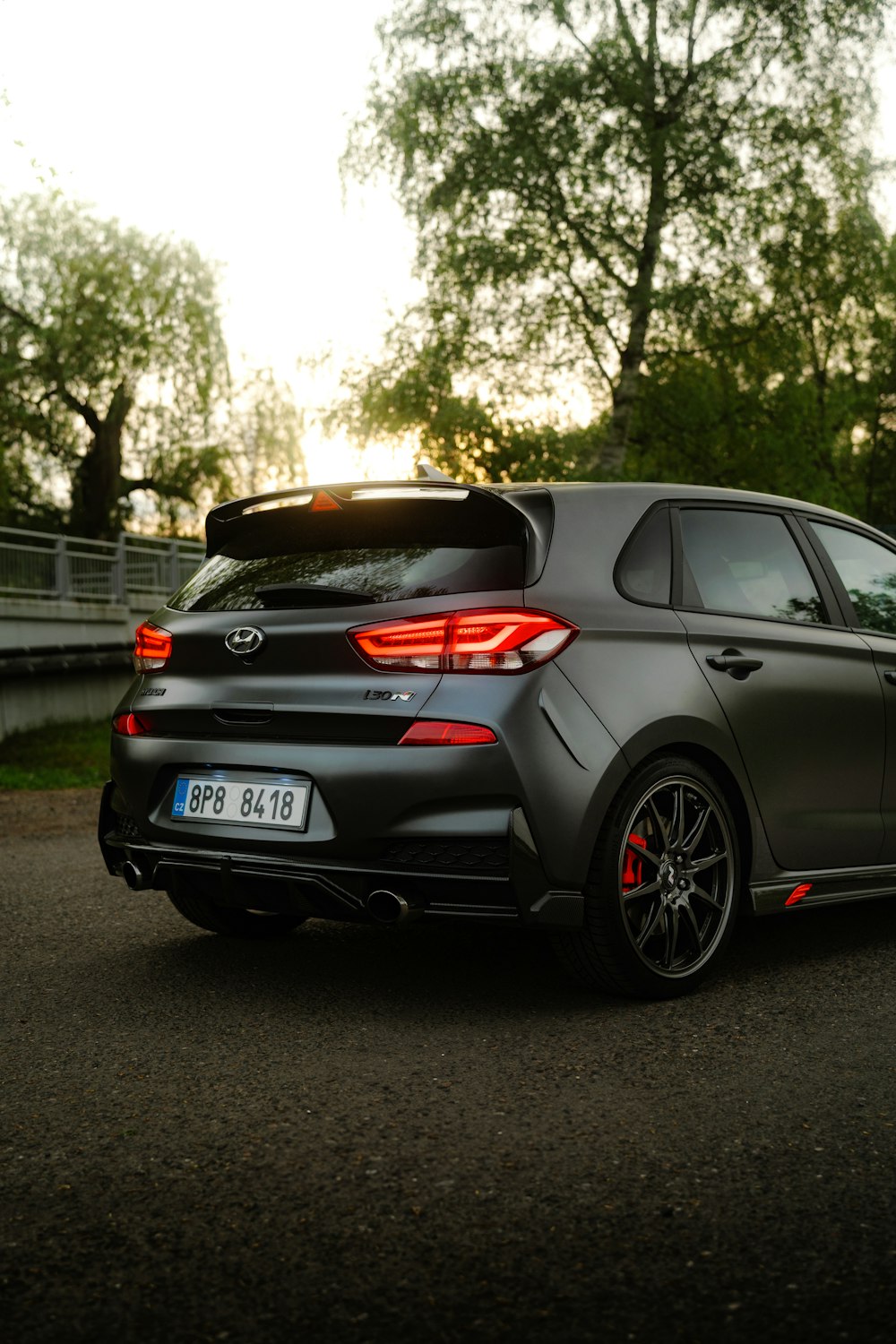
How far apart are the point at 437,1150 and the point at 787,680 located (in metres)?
2.47

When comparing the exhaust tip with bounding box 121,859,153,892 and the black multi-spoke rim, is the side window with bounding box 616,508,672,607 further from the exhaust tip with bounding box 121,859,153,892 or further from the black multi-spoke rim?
the exhaust tip with bounding box 121,859,153,892

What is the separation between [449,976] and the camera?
521 cm

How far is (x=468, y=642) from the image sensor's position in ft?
14.3

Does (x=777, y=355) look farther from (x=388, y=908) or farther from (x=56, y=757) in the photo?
(x=388, y=908)

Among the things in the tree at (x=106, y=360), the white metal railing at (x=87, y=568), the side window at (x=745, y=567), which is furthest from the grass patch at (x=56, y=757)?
the tree at (x=106, y=360)

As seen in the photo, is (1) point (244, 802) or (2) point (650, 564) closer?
(1) point (244, 802)

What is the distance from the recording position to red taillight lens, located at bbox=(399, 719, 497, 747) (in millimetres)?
4277

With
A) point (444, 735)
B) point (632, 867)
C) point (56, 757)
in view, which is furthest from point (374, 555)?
point (56, 757)

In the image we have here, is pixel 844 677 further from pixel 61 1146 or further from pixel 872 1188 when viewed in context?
pixel 61 1146

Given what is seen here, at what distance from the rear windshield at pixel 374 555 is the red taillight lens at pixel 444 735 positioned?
1.34 ft

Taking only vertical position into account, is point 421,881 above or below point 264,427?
below

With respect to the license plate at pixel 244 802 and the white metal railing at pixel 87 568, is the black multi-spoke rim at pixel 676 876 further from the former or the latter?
the white metal railing at pixel 87 568

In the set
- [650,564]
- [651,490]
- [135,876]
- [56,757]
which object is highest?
[651,490]

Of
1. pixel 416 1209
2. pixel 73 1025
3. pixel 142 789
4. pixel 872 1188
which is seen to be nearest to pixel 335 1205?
pixel 416 1209
